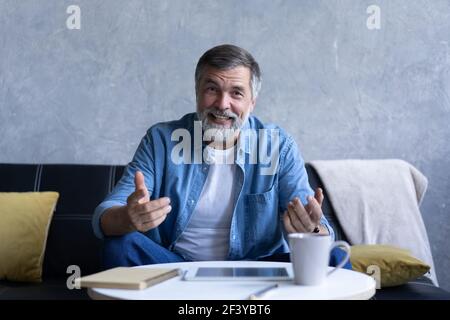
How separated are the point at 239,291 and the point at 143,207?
38cm

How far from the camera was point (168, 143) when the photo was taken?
72.6 inches

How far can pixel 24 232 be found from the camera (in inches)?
84.1

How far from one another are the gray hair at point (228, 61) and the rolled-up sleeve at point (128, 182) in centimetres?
25

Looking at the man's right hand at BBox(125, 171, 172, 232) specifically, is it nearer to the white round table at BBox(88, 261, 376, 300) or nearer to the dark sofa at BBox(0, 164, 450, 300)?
the white round table at BBox(88, 261, 376, 300)

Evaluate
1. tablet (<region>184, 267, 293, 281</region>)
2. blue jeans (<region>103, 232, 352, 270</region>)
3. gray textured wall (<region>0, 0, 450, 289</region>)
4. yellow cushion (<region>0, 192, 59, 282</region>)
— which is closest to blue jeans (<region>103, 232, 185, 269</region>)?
blue jeans (<region>103, 232, 352, 270</region>)

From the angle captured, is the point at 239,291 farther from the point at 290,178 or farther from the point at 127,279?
the point at 290,178

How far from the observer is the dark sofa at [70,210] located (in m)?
2.17

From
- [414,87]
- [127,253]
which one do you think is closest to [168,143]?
[127,253]

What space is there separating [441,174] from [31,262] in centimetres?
164

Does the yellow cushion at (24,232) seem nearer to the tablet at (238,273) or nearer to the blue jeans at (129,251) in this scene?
the blue jeans at (129,251)

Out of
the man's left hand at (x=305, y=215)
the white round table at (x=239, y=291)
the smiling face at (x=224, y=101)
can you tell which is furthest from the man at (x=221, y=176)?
the white round table at (x=239, y=291)

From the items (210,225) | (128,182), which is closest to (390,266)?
(210,225)

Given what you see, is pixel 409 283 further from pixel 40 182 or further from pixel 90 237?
pixel 40 182

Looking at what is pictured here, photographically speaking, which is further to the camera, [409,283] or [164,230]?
[409,283]
